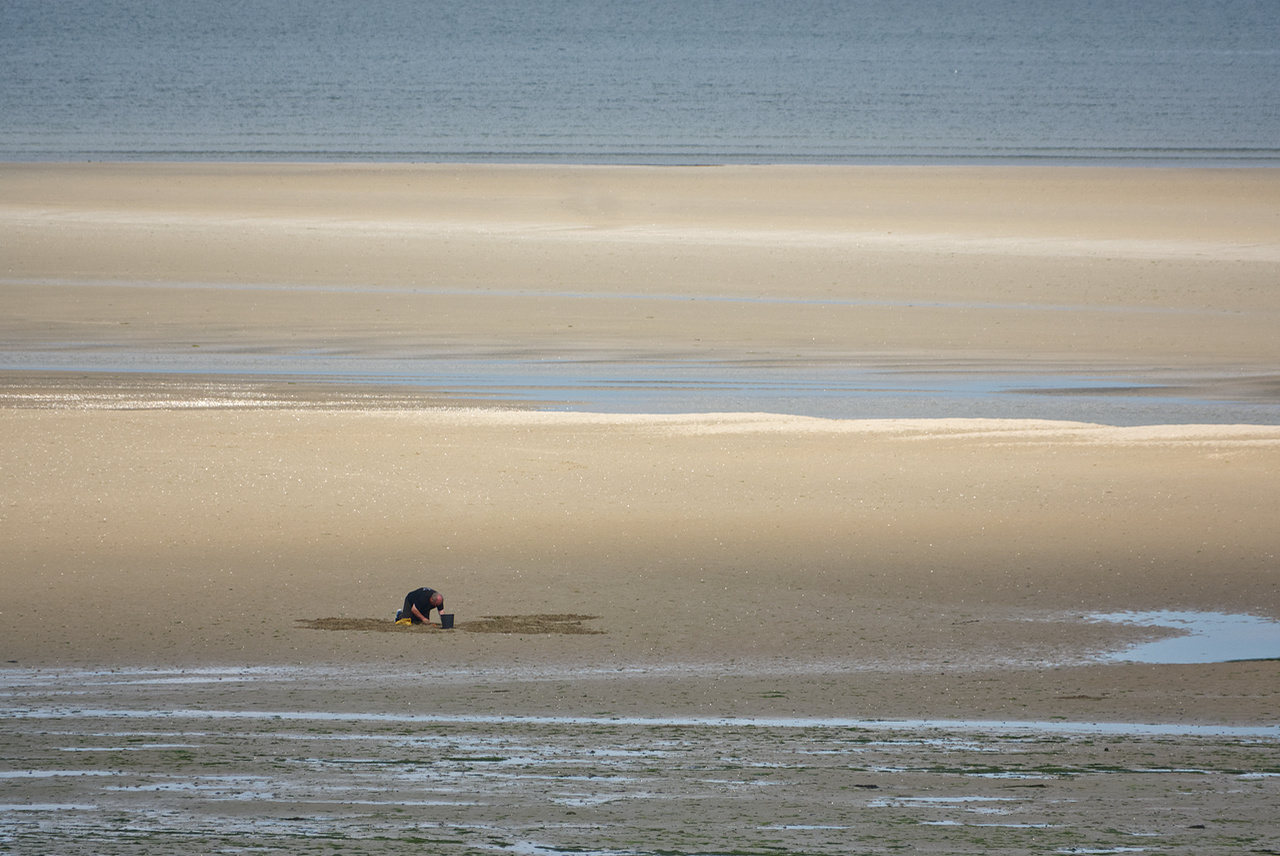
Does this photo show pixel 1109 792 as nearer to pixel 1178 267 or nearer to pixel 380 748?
pixel 380 748

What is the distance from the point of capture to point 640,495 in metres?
10.4

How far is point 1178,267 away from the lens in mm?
20766

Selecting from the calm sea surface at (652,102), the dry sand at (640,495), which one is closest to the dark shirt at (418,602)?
the dry sand at (640,495)

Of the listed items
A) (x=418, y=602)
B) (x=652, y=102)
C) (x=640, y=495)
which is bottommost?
(x=418, y=602)

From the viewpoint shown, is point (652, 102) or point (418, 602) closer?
point (418, 602)

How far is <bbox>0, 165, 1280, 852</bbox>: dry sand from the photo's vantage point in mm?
7000

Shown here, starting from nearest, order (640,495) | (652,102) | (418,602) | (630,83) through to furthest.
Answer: (418,602), (640,495), (652,102), (630,83)

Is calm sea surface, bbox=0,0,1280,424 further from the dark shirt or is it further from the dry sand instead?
the dark shirt

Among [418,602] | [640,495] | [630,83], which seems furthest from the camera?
[630,83]

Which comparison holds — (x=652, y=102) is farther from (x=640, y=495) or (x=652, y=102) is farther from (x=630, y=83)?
(x=640, y=495)

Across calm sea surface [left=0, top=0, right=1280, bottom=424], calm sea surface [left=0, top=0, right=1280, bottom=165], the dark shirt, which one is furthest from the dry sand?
calm sea surface [left=0, top=0, right=1280, bottom=165]

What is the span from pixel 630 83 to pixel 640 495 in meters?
51.8

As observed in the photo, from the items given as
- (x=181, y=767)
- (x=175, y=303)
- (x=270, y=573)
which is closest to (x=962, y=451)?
(x=270, y=573)

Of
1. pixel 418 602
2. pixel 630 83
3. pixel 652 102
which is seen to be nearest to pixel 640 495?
pixel 418 602
